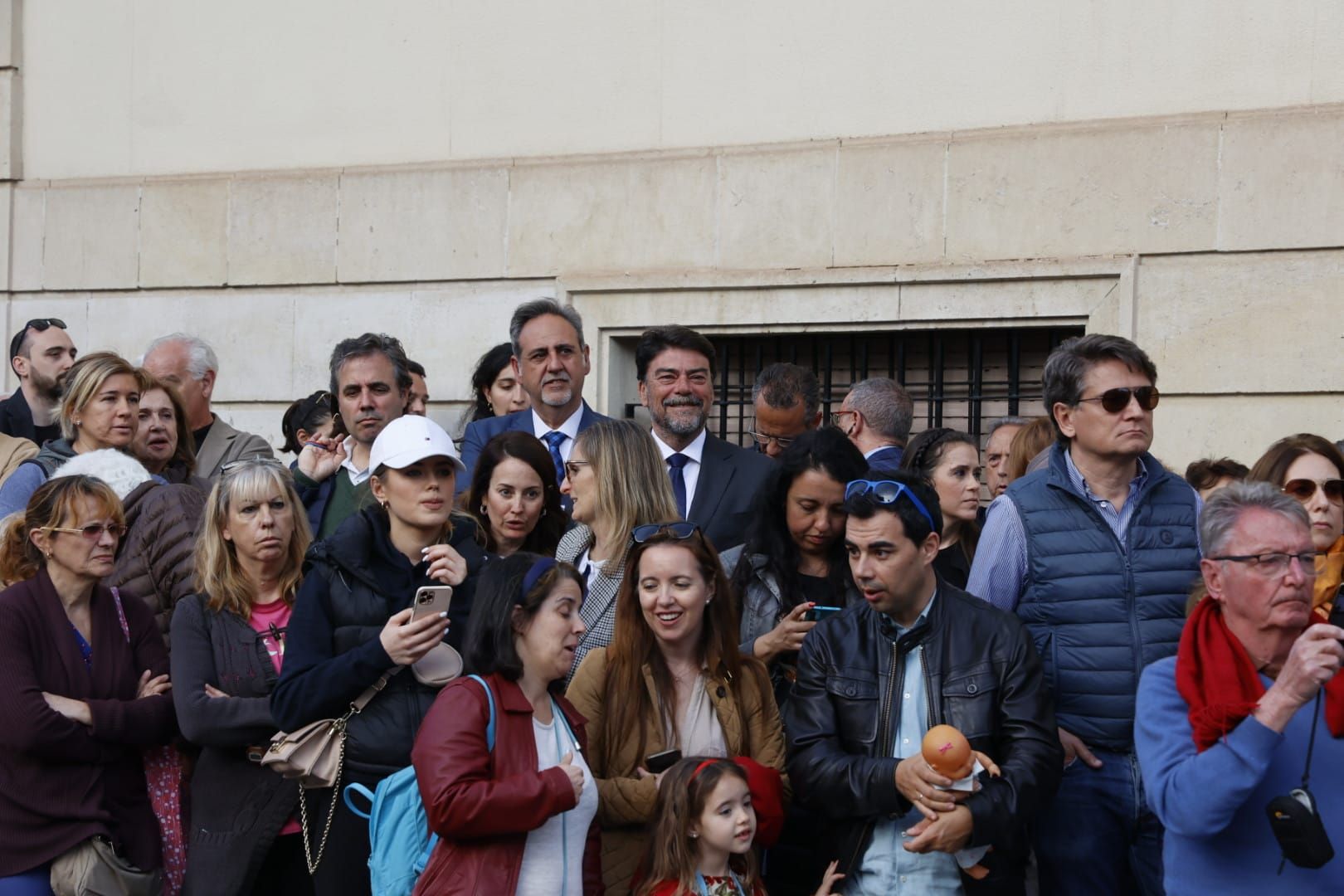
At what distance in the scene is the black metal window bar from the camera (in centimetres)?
872

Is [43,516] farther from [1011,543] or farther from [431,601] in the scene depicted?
[1011,543]

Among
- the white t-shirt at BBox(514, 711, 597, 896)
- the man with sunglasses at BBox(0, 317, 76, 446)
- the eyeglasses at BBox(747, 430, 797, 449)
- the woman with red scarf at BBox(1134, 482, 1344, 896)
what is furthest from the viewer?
the man with sunglasses at BBox(0, 317, 76, 446)

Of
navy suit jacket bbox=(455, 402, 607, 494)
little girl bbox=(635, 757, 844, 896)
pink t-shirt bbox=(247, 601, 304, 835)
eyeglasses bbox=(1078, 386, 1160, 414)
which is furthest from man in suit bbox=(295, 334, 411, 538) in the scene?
eyeglasses bbox=(1078, 386, 1160, 414)

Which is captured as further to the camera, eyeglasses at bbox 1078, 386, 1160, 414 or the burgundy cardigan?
the burgundy cardigan

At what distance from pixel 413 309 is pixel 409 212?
1.82 ft

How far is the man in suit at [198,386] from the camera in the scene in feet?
26.1

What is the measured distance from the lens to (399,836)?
4906 millimetres

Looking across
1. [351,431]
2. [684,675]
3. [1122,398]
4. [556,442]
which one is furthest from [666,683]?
[351,431]

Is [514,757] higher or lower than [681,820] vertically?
higher

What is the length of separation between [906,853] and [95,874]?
2.78 metres

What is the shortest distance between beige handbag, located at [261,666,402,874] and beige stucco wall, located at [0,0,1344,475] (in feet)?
13.7

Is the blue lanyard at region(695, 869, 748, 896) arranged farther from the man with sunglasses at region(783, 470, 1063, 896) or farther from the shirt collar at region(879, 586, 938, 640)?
the shirt collar at region(879, 586, 938, 640)

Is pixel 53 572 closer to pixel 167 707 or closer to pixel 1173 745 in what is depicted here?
pixel 167 707

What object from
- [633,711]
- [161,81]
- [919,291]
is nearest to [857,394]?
[919,291]
